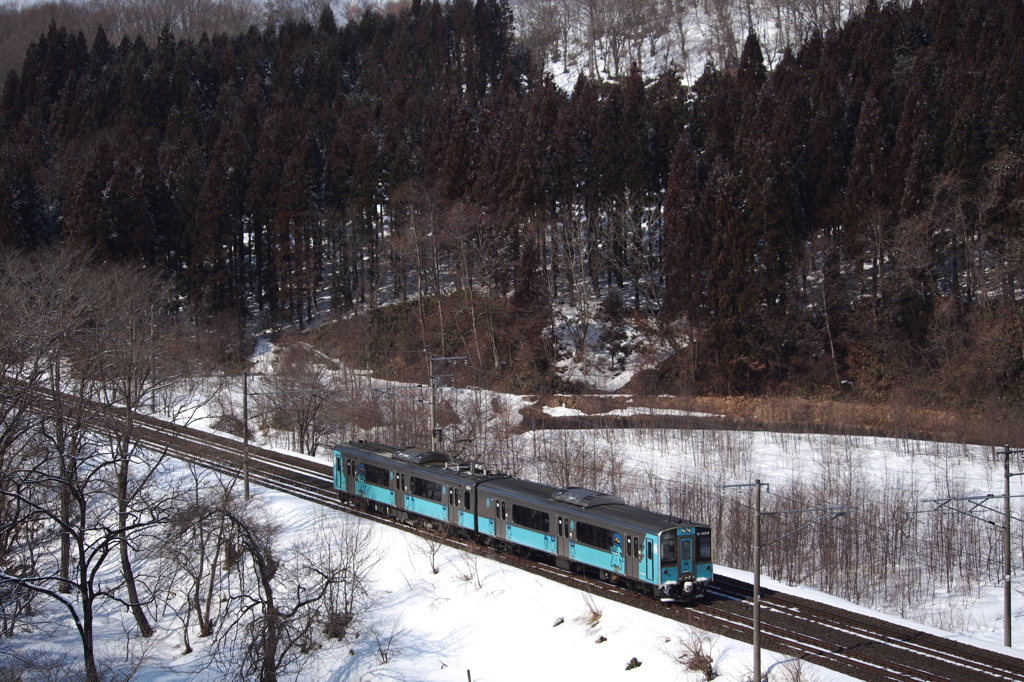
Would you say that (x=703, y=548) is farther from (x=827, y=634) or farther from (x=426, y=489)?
(x=426, y=489)

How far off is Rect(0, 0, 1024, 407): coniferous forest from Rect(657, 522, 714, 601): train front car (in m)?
17.5

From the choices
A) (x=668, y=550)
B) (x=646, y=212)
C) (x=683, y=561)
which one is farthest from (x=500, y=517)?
(x=646, y=212)

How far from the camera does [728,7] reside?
79.4m

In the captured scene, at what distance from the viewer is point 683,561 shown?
16.7 metres

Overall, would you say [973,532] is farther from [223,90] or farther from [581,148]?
[223,90]

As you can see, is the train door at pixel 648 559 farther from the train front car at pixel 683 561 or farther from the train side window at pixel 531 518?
the train side window at pixel 531 518

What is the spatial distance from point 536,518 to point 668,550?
370 cm

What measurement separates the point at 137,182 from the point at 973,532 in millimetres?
42883

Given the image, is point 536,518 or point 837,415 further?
point 837,415

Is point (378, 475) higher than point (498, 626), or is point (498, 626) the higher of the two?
point (378, 475)

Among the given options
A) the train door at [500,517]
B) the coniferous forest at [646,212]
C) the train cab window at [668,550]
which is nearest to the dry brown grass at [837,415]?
the coniferous forest at [646,212]

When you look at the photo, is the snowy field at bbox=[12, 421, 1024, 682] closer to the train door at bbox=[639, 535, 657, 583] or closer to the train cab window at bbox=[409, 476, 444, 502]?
the train door at bbox=[639, 535, 657, 583]

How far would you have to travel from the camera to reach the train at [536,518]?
16.8m

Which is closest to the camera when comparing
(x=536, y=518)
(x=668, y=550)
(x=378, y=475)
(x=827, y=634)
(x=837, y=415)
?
(x=827, y=634)
